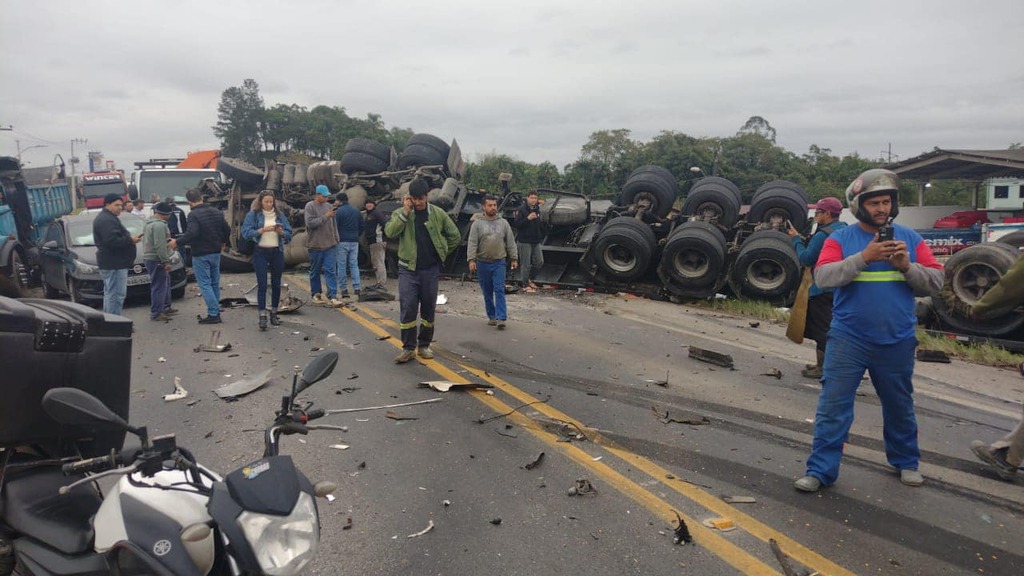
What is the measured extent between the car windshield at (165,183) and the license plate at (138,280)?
26.2 feet

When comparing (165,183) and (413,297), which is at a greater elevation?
(165,183)

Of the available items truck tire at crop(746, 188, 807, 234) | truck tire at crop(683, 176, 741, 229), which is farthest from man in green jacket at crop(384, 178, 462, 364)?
truck tire at crop(746, 188, 807, 234)

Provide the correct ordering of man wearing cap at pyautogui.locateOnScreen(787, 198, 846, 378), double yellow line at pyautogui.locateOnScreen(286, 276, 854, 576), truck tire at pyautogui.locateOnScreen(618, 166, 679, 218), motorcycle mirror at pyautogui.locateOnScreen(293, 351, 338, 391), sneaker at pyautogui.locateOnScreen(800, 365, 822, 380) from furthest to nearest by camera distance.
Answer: truck tire at pyautogui.locateOnScreen(618, 166, 679, 218), sneaker at pyautogui.locateOnScreen(800, 365, 822, 380), man wearing cap at pyautogui.locateOnScreen(787, 198, 846, 378), double yellow line at pyautogui.locateOnScreen(286, 276, 854, 576), motorcycle mirror at pyautogui.locateOnScreen(293, 351, 338, 391)

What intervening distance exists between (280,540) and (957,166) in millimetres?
22449

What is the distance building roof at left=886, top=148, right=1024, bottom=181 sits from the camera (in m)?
16.4

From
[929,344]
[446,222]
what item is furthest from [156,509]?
[929,344]

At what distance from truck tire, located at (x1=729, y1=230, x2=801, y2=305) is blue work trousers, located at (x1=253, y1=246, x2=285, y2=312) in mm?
7716

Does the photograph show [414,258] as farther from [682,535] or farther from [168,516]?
[168,516]

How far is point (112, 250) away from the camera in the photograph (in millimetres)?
8586

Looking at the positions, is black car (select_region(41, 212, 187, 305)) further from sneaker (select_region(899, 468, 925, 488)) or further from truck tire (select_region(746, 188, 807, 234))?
truck tire (select_region(746, 188, 807, 234))

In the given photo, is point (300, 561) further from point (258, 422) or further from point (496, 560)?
point (258, 422)

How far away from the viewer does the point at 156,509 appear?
6.66 ft

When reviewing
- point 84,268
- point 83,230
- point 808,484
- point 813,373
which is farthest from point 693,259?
point 83,230

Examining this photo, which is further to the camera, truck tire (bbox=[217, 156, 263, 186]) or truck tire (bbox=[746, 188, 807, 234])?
truck tire (bbox=[217, 156, 263, 186])
